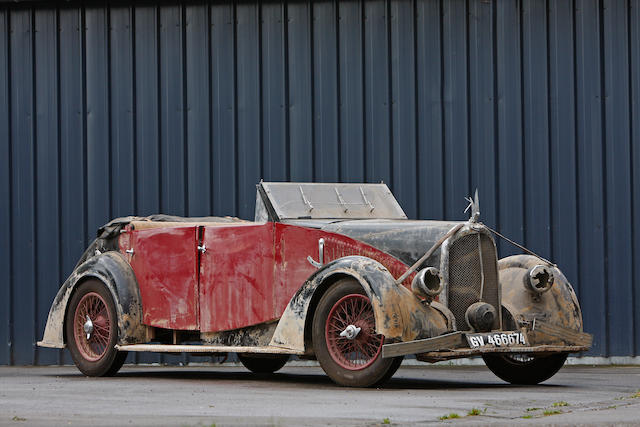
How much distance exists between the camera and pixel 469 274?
34.1ft

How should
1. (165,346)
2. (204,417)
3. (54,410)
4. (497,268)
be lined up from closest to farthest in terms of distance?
(204,417) < (54,410) < (497,268) < (165,346)

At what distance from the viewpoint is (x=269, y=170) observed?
1499 centimetres

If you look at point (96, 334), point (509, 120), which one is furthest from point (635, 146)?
point (96, 334)

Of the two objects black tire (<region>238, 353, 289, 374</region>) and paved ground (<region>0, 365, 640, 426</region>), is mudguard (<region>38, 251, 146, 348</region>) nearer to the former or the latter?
paved ground (<region>0, 365, 640, 426</region>)

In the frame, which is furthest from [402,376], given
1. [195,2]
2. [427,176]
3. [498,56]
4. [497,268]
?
[195,2]

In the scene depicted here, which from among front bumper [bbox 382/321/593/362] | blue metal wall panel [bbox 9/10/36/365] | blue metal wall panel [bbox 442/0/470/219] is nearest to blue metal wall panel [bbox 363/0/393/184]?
blue metal wall panel [bbox 442/0/470/219]

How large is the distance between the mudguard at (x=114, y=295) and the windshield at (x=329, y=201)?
5.73 ft

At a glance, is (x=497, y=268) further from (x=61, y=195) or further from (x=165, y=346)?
(x=61, y=195)

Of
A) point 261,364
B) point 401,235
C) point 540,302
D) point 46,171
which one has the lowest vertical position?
point 261,364

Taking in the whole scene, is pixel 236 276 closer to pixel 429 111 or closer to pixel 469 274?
pixel 469 274

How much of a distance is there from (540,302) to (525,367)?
66cm

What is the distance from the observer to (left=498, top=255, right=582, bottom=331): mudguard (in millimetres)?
10734

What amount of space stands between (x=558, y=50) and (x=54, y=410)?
888 centimetres

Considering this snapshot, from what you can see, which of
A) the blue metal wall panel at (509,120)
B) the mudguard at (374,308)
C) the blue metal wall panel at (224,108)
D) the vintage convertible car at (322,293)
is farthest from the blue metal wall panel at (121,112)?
the mudguard at (374,308)
